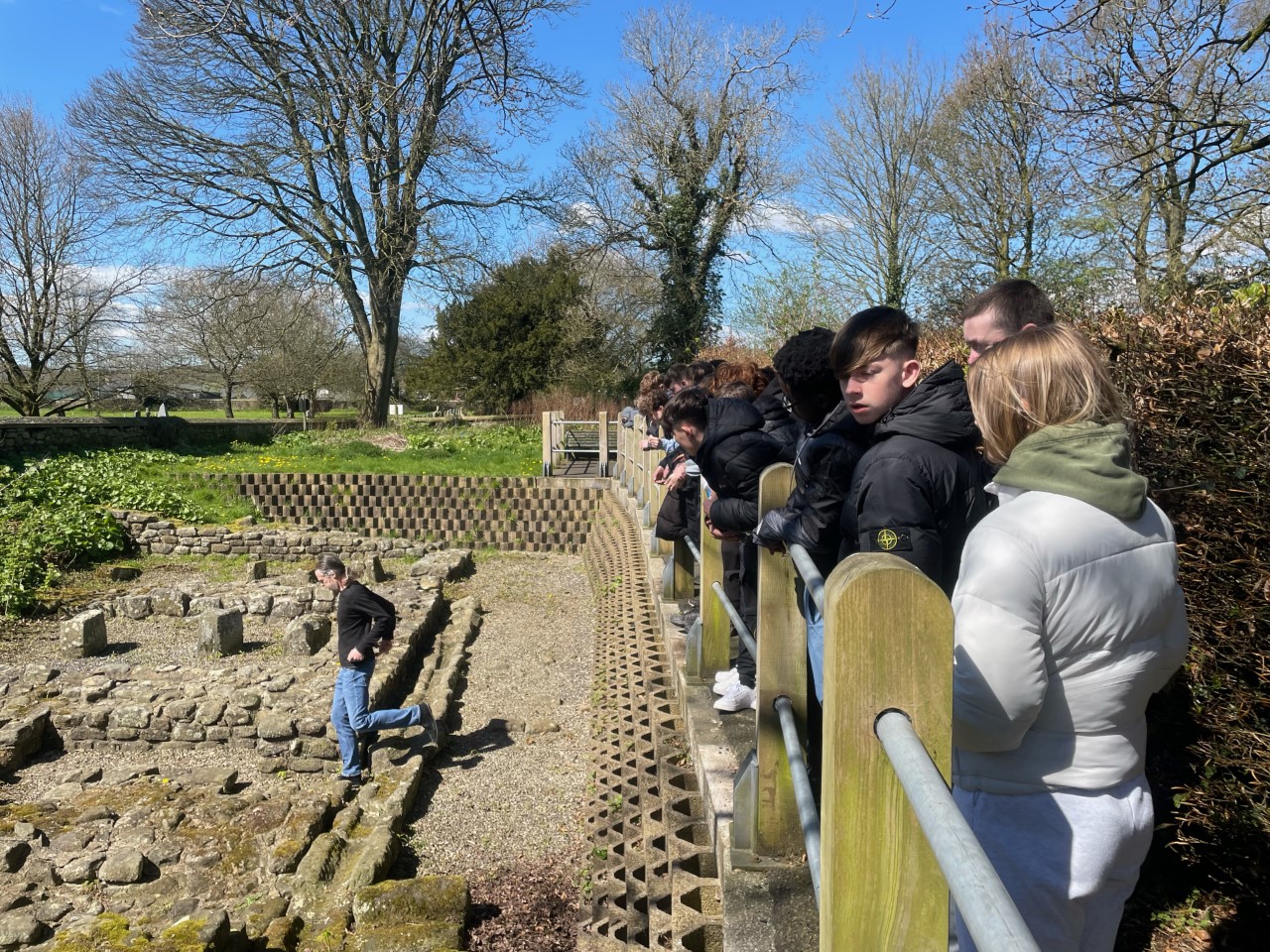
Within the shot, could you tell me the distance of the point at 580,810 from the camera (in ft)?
18.0

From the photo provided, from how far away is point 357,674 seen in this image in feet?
20.8

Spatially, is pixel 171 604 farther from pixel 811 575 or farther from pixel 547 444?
pixel 811 575

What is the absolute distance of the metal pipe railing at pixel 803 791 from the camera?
1.49 metres

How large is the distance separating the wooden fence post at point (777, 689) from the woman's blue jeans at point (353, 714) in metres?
4.85

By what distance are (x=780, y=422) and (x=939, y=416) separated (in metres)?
2.17

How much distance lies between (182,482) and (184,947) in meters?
15.5

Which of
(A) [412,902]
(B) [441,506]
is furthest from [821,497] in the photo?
(B) [441,506]

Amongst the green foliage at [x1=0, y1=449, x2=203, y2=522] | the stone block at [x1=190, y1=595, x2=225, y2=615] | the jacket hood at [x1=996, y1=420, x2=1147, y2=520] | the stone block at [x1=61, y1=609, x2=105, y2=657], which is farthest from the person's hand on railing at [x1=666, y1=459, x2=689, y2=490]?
the green foliage at [x1=0, y1=449, x2=203, y2=522]

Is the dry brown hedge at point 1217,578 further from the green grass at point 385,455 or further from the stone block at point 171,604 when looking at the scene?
the green grass at point 385,455

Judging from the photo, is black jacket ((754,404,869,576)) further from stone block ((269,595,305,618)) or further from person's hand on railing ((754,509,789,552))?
stone block ((269,595,305,618))

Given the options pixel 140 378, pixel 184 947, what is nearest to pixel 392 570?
pixel 184 947

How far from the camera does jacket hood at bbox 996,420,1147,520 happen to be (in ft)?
4.39

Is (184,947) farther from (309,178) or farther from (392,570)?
(309,178)

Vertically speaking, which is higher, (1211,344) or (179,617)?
(1211,344)
